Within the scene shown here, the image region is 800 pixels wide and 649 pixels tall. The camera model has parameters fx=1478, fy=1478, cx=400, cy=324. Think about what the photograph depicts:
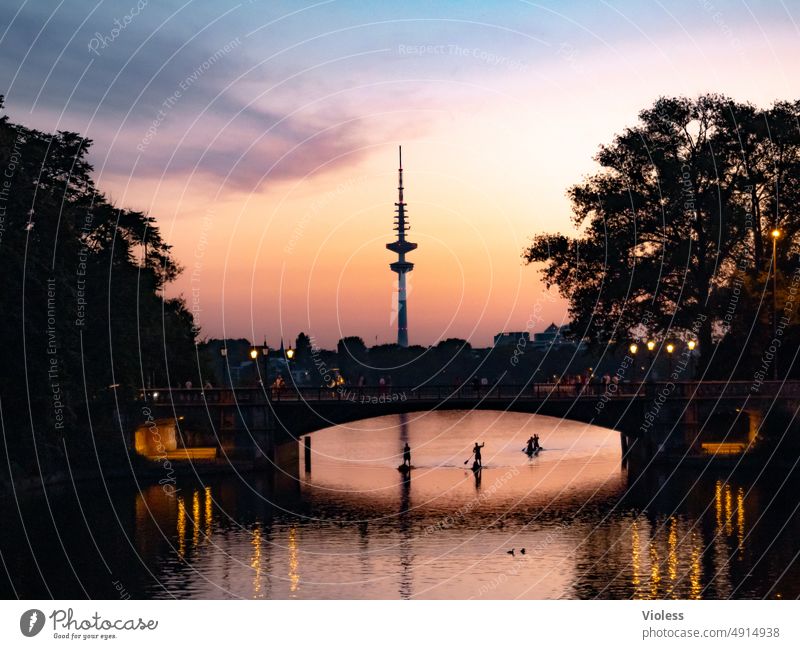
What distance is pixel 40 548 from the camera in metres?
63.7

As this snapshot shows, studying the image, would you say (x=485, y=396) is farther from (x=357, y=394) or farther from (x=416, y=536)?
(x=416, y=536)

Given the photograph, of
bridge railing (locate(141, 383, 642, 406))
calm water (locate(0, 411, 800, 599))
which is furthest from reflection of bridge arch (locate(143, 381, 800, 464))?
calm water (locate(0, 411, 800, 599))

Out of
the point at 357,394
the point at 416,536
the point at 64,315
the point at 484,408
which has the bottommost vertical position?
the point at 416,536

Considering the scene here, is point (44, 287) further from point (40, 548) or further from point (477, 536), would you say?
point (477, 536)

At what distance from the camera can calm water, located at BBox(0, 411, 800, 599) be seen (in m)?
56.6

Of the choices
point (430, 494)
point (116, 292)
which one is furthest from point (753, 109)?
point (116, 292)

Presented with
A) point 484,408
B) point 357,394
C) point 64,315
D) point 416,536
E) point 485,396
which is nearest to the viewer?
point 416,536

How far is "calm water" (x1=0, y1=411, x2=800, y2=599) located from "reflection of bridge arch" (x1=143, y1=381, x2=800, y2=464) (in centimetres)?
386

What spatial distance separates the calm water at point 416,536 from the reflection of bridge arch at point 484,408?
386 centimetres

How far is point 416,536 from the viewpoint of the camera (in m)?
70.8

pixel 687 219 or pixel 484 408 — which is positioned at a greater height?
pixel 687 219

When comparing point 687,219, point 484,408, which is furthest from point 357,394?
point 687,219

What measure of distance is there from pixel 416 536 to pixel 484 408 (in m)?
32.0

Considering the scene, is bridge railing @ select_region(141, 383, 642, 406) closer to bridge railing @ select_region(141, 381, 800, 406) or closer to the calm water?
bridge railing @ select_region(141, 381, 800, 406)
